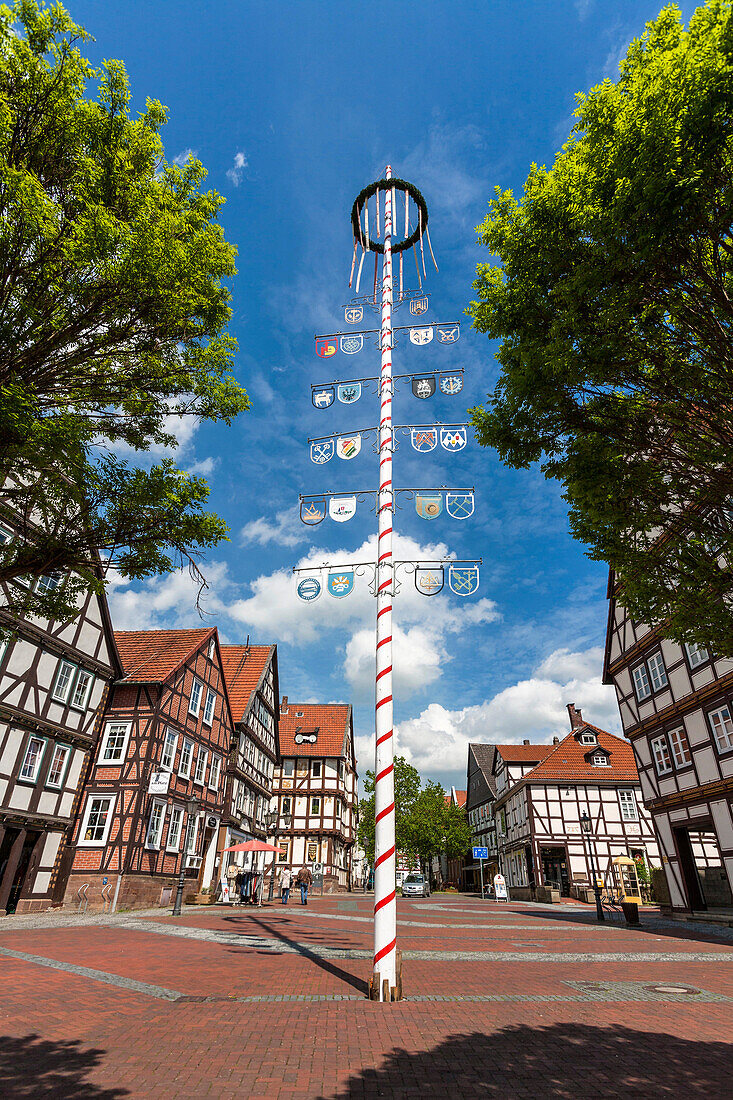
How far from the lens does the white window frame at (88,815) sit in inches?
790

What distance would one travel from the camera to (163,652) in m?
25.0

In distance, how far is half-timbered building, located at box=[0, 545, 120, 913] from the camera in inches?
679

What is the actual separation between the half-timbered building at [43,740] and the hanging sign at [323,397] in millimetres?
9966

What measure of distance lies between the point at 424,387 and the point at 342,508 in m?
2.71

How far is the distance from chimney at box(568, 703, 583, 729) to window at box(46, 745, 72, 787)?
125ft

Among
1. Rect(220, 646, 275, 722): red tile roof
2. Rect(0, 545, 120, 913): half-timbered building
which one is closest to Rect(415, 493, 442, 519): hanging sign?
Rect(0, 545, 120, 913): half-timbered building

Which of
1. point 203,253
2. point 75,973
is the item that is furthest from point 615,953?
point 203,253

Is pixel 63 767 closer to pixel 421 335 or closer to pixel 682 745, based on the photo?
pixel 421 335

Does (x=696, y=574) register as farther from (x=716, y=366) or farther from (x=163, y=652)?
(x=163, y=652)

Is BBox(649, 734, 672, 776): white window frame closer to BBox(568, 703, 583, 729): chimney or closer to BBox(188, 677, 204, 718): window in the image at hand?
BBox(188, 677, 204, 718): window

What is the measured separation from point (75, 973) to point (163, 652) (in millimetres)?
17178

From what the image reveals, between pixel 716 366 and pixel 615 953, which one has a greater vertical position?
pixel 716 366

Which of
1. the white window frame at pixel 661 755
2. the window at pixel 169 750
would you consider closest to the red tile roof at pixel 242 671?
the window at pixel 169 750

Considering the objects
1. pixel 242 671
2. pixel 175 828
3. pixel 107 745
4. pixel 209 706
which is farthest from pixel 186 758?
pixel 242 671
